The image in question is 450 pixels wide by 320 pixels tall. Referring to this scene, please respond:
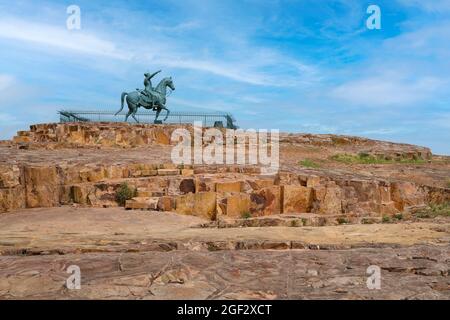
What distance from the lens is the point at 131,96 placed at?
24922mm

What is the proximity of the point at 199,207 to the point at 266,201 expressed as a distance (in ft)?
5.91

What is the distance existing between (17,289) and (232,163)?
11.4 m

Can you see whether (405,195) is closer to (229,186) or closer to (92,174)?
(229,186)

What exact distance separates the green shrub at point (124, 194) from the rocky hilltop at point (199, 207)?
1.0 inches

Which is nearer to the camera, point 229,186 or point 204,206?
point 204,206

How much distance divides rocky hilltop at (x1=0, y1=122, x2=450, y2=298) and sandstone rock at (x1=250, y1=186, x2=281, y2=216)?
0.03 m

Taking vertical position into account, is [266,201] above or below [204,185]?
below

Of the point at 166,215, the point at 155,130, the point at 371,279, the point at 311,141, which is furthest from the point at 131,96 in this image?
the point at 371,279

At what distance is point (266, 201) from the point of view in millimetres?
11820

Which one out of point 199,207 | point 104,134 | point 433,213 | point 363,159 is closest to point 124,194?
point 199,207

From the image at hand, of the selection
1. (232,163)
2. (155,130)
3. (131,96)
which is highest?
(131,96)

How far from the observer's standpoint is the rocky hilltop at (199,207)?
245 inches

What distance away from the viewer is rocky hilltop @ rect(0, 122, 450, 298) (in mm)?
6219
